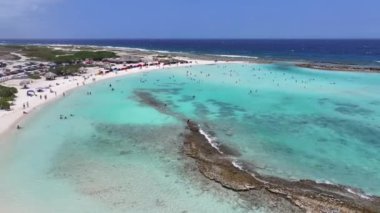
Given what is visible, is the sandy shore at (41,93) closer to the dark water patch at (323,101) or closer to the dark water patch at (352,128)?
the dark water patch at (352,128)

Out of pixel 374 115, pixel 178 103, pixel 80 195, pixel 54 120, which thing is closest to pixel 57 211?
pixel 80 195

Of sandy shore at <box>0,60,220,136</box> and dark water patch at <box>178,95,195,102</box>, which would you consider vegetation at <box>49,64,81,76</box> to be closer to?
sandy shore at <box>0,60,220,136</box>

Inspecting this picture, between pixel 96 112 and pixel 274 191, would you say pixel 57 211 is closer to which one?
pixel 274 191

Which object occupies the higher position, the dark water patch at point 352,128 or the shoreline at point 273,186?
the dark water patch at point 352,128

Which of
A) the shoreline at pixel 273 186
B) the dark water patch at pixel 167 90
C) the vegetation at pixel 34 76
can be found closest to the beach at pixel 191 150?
the shoreline at pixel 273 186

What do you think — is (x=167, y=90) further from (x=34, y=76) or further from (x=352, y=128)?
(x=352, y=128)

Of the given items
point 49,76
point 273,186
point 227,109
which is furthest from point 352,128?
point 49,76
